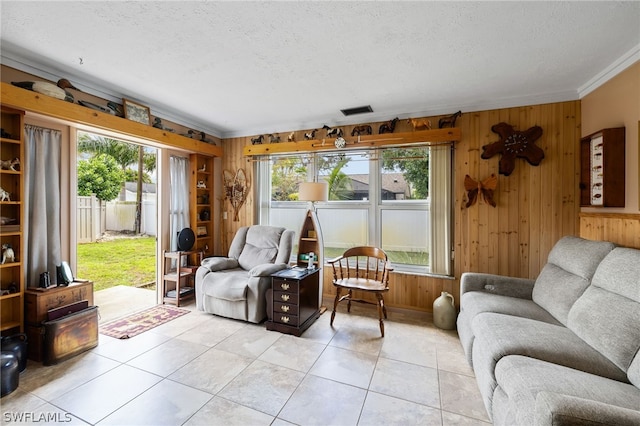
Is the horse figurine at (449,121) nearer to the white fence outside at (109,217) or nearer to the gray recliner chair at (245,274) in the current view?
the gray recliner chair at (245,274)

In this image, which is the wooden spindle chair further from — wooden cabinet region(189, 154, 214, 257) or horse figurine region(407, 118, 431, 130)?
wooden cabinet region(189, 154, 214, 257)

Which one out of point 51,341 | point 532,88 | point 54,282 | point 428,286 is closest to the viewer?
point 51,341

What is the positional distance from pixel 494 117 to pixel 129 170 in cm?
630

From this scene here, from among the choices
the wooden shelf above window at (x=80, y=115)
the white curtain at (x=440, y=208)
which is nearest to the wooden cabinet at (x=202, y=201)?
the wooden shelf above window at (x=80, y=115)

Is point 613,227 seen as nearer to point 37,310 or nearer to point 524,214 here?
point 524,214

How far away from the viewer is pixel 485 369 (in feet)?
5.40

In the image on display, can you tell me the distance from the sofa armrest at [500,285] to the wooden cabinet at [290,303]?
5.29 ft

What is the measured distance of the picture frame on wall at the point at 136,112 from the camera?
2932mm

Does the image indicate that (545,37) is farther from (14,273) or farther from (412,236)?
(14,273)

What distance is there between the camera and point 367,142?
3461 mm

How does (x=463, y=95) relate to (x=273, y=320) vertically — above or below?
above

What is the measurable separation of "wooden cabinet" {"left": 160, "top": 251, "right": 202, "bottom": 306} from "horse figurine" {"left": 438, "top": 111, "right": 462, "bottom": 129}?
143 inches

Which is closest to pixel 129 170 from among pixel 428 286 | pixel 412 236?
pixel 412 236

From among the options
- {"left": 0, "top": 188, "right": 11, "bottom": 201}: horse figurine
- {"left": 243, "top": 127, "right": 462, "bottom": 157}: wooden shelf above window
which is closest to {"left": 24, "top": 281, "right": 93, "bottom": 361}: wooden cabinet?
{"left": 0, "top": 188, "right": 11, "bottom": 201}: horse figurine
